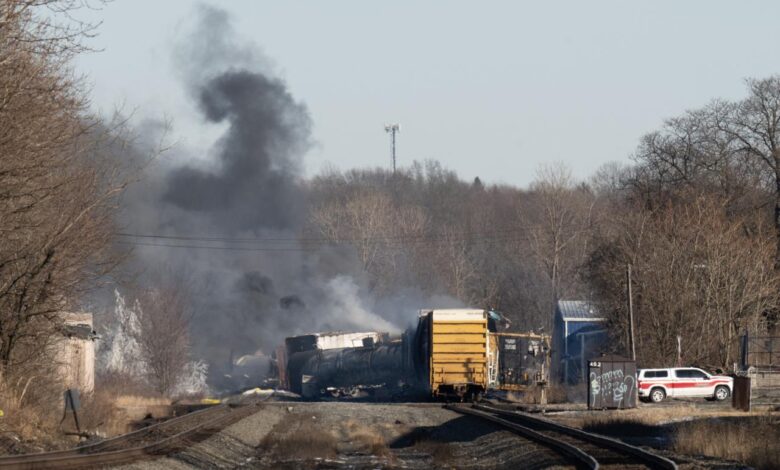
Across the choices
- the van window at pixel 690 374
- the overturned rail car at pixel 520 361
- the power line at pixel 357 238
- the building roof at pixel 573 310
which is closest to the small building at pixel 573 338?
the building roof at pixel 573 310

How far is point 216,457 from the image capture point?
68.3 ft

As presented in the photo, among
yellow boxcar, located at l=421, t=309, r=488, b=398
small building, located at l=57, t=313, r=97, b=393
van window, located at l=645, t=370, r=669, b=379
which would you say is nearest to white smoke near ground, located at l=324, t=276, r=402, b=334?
small building, located at l=57, t=313, r=97, b=393

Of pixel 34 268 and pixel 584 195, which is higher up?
pixel 584 195

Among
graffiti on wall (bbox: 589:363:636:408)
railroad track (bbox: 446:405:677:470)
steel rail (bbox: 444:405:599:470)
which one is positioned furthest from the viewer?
graffiti on wall (bbox: 589:363:636:408)

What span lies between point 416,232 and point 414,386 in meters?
63.6

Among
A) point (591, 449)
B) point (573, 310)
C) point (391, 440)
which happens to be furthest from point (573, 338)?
point (591, 449)

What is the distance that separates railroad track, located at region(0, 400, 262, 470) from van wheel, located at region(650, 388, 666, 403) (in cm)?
1773

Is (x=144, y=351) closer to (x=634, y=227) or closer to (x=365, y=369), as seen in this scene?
(x=365, y=369)

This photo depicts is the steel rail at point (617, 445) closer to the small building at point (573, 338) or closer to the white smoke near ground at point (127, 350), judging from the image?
the small building at point (573, 338)

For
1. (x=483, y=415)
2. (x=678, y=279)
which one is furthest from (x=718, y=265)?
(x=483, y=415)

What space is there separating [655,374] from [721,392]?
8.58 ft

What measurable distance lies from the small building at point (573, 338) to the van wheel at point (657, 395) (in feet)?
57.9

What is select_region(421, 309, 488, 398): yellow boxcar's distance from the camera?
42.1m

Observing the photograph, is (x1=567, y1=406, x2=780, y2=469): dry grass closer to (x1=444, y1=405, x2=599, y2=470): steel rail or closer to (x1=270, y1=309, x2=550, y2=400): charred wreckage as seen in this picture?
(x1=444, y1=405, x2=599, y2=470): steel rail
